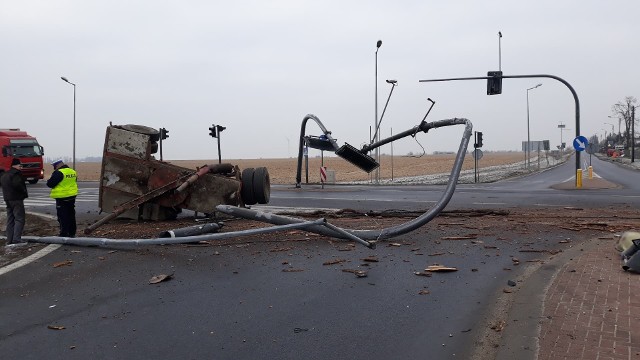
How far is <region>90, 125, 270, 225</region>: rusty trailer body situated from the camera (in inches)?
458

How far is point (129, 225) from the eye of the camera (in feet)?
39.3

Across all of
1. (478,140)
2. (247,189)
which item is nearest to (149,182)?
(247,189)

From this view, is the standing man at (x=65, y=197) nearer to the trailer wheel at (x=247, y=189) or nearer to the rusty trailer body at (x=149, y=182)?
the rusty trailer body at (x=149, y=182)

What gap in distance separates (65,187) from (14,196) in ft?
3.08

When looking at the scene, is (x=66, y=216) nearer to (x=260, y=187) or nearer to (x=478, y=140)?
(x=260, y=187)

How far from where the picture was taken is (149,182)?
11.7 metres

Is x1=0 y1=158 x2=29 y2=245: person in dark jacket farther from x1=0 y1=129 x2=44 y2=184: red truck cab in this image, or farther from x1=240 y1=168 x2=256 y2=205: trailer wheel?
x1=0 y1=129 x2=44 y2=184: red truck cab

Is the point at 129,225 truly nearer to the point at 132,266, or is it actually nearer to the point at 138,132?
the point at 138,132

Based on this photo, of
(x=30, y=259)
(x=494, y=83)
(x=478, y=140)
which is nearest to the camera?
(x=30, y=259)

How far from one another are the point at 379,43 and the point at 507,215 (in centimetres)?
1915

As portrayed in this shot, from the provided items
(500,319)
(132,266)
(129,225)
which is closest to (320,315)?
(500,319)

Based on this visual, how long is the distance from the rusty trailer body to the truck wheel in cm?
2

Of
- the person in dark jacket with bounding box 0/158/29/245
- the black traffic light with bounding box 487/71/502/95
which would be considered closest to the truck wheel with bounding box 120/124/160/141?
the person in dark jacket with bounding box 0/158/29/245

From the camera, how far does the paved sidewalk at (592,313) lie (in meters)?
4.45
